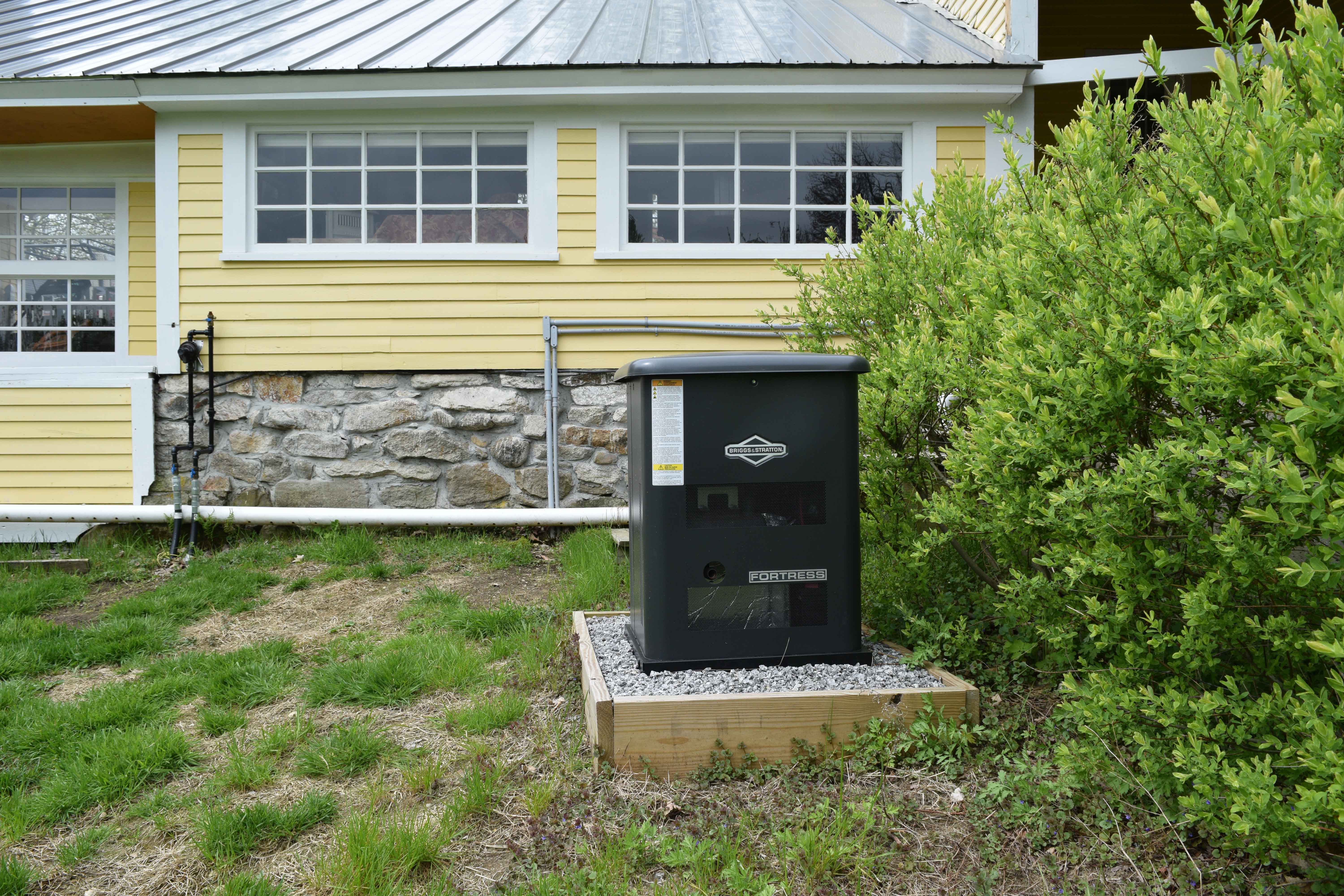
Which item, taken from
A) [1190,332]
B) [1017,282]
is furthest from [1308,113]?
[1017,282]

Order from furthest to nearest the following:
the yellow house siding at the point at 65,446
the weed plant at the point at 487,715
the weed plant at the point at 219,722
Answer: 1. the yellow house siding at the point at 65,446
2. the weed plant at the point at 219,722
3. the weed plant at the point at 487,715

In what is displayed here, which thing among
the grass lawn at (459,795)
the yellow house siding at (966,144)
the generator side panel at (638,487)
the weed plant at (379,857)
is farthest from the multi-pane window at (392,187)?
the weed plant at (379,857)

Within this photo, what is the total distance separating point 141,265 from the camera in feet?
22.7

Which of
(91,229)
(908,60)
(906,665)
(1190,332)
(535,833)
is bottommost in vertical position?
(535,833)

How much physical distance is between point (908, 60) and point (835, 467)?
4417 mm

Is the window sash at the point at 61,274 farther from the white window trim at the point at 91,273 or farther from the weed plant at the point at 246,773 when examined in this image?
the weed plant at the point at 246,773

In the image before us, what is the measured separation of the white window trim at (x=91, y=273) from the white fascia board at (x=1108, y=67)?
6.80 m

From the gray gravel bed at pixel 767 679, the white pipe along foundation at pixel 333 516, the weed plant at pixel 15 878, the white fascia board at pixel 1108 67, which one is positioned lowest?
the weed plant at pixel 15 878

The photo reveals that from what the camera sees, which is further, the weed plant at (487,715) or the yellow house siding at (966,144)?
the yellow house siding at (966,144)

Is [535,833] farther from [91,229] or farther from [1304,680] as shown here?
[91,229]

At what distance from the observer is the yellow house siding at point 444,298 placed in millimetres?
6324

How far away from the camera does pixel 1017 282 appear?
90.1 inches

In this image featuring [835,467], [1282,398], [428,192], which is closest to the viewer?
[1282,398]

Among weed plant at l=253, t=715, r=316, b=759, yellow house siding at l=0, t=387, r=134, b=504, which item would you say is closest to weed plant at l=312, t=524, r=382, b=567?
yellow house siding at l=0, t=387, r=134, b=504
